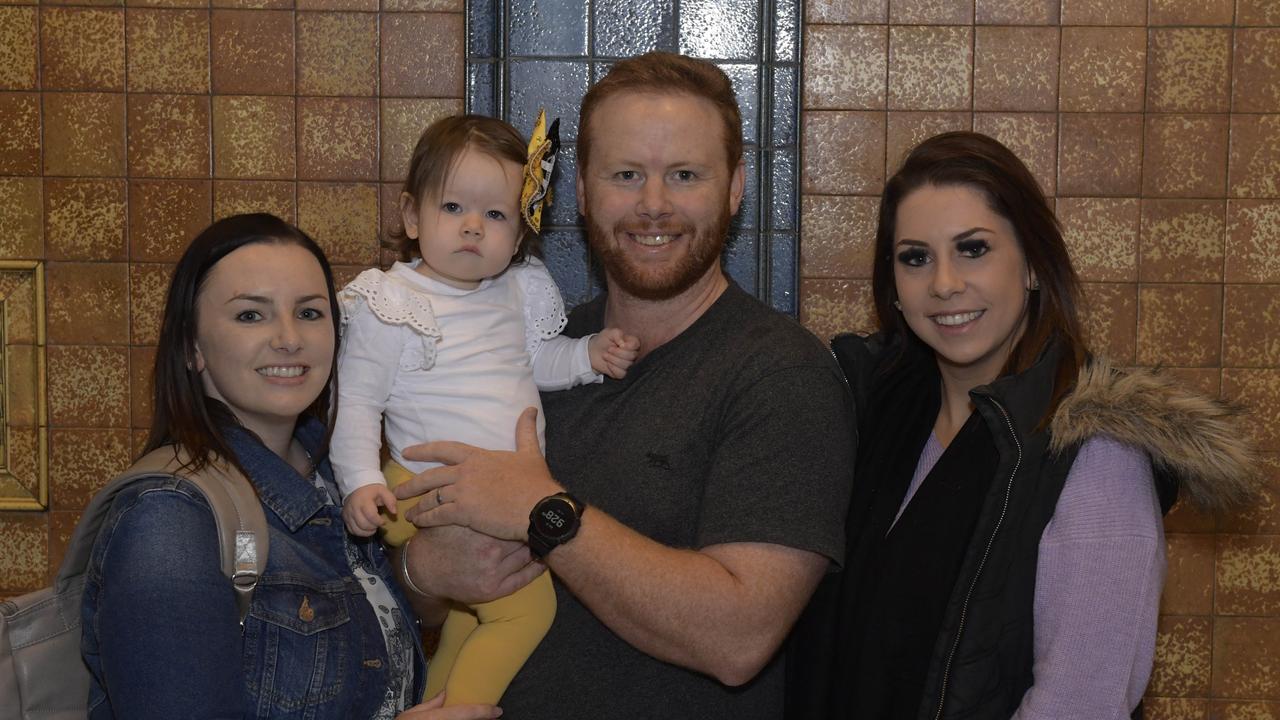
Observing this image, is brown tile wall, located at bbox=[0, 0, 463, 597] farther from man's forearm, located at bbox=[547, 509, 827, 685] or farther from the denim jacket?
man's forearm, located at bbox=[547, 509, 827, 685]

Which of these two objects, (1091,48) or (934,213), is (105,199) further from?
(1091,48)

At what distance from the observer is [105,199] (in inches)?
107

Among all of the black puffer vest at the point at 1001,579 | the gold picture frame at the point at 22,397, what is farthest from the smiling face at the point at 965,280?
the gold picture frame at the point at 22,397

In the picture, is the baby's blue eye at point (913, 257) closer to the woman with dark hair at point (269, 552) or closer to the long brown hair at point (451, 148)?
the long brown hair at point (451, 148)

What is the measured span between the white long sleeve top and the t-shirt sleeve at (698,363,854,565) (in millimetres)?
381

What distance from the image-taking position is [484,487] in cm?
170

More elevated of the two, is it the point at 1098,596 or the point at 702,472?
the point at 702,472

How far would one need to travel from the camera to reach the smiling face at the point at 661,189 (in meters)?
1.90

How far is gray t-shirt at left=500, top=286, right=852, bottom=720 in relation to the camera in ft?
5.47

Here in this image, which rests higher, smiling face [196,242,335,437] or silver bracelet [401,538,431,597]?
smiling face [196,242,335,437]

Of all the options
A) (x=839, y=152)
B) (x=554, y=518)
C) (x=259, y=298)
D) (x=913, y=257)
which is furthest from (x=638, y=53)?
(x=554, y=518)

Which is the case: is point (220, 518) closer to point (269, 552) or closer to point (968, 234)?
point (269, 552)

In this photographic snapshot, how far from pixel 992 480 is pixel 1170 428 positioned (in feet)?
0.86

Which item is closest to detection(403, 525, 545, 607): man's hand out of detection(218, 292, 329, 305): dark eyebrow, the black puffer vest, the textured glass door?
detection(218, 292, 329, 305): dark eyebrow
